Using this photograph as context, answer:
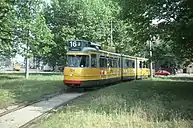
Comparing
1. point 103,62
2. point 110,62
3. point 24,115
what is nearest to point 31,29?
point 110,62

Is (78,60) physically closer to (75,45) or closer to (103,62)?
(75,45)

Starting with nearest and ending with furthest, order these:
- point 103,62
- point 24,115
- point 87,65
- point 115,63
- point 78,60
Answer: point 24,115
point 78,60
point 87,65
point 103,62
point 115,63

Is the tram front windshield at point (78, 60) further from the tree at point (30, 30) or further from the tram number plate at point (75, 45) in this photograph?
the tree at point (30, 30)

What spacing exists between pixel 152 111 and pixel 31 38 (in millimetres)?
27199

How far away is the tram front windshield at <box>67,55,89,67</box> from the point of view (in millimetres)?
26797

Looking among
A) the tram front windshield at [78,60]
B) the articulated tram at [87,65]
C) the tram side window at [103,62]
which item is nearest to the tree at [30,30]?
the articulated tram at [87,65]

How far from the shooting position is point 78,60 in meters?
26.9

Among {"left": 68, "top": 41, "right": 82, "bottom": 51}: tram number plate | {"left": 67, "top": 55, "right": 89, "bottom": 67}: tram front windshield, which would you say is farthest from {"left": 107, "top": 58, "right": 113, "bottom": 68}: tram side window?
{"left": 68, "top": 41, "right": 82, "bottom": 51}: tram number plate

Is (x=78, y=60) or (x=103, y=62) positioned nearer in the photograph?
(x=78, y=60)

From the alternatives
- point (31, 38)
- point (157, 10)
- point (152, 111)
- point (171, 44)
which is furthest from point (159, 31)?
point (31, 38)

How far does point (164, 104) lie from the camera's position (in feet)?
55.3

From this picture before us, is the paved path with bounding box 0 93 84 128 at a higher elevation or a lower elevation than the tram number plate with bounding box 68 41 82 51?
lower

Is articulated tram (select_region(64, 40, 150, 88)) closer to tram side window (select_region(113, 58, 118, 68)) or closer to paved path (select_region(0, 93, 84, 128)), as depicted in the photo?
tram side window (select_region(113, 58, 118, 68))

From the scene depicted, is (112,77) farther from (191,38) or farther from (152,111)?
(152,111)
